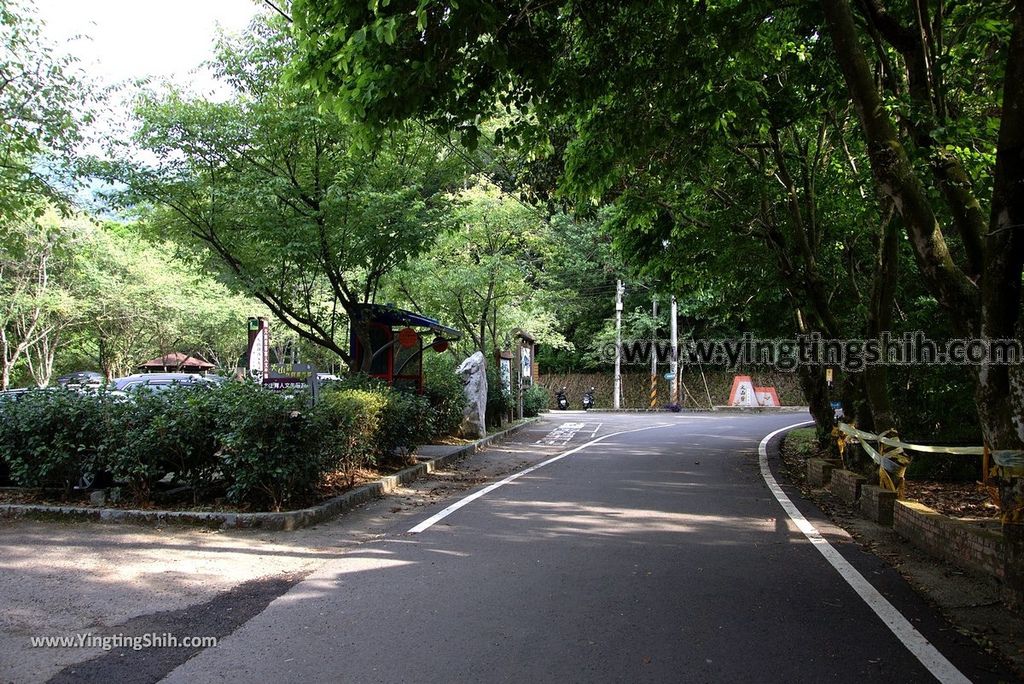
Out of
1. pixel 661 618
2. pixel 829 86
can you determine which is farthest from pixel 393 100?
pixel 829 86

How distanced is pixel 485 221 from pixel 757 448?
9902 mm

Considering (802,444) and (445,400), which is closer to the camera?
(445,400)

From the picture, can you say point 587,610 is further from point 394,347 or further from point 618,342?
point 618,342

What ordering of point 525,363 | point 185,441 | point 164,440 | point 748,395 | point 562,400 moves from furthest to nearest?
point 562,400, point 748,395, point 525,363, point 185,441, point 164,440

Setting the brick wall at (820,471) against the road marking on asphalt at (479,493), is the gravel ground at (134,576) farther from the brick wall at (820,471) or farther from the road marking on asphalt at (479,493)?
the brick wall at (820,471)

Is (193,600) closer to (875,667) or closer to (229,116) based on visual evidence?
(875,667)

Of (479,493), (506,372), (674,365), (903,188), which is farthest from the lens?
(674,365)

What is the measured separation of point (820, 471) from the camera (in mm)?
11211

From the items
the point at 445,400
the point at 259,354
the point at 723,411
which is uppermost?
the point at 259,354

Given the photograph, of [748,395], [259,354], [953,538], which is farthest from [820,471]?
[748,395]

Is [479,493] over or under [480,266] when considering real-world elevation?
under

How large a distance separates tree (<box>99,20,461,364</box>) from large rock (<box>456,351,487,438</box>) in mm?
5534

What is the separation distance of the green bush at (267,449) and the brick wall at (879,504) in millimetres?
6273

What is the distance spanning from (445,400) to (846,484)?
29.4 ft
